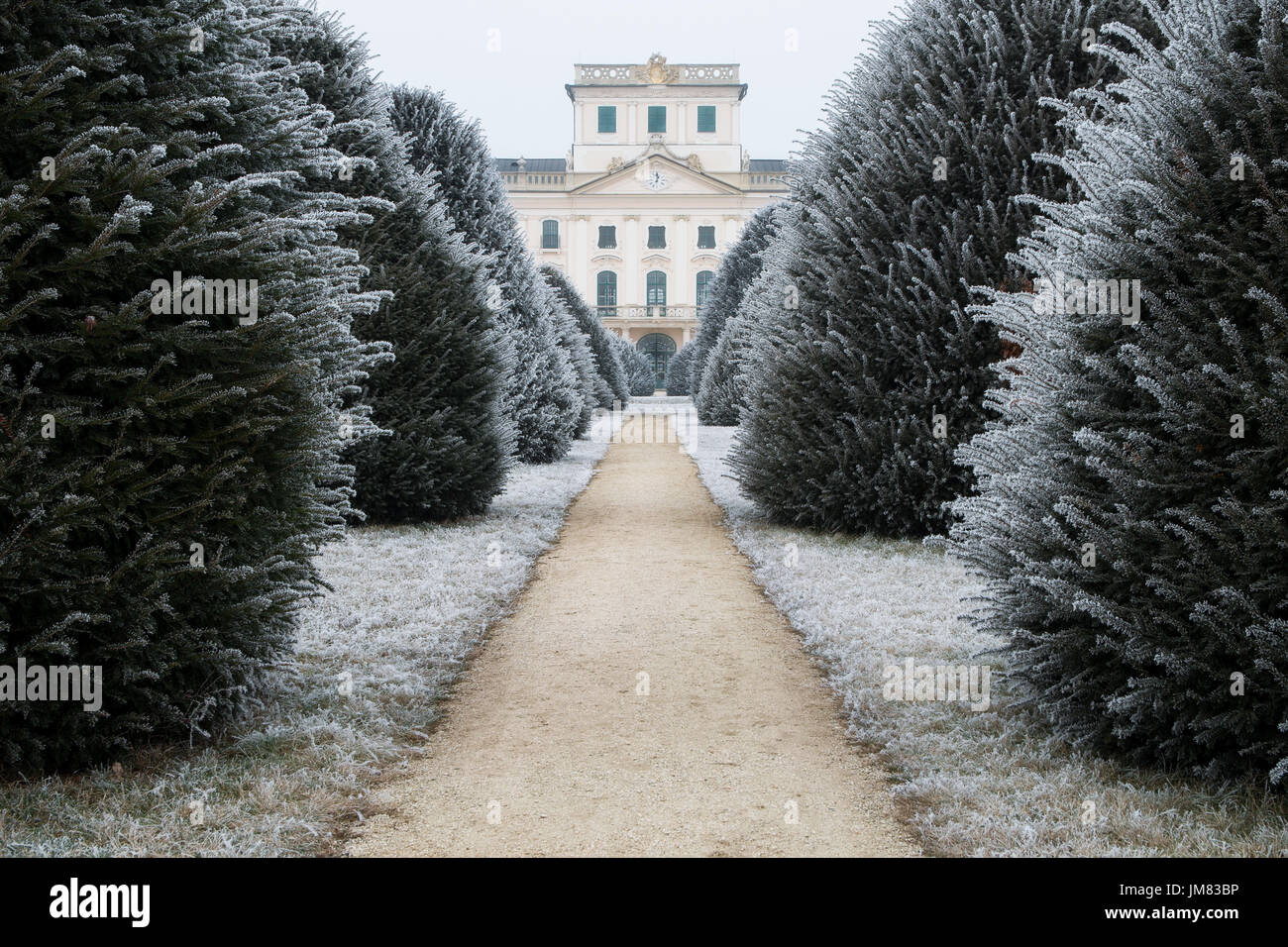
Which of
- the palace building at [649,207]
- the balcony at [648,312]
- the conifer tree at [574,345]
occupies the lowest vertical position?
the conifer tree at [574,345]

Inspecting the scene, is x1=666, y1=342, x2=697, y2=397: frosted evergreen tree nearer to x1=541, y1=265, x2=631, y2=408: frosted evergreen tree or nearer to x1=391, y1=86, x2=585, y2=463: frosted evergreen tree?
x1=541, y1=265, x2=631, y2=408: frosted evergreen tree

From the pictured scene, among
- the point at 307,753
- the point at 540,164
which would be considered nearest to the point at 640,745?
the point at 307,753

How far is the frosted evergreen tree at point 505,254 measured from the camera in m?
14.5

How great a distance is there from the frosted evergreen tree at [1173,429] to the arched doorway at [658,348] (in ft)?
222

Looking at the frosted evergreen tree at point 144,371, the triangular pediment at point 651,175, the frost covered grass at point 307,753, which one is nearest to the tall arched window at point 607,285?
the triangular pediment at point 651,175

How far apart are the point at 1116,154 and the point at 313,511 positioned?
365 centimetres

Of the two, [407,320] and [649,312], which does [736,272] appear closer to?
[407,320]

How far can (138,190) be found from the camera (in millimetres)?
3904

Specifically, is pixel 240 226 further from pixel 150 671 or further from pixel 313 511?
pixel 150 671

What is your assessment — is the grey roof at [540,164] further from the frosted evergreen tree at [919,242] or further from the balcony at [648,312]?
the frosted evergreen tree at [919,242]

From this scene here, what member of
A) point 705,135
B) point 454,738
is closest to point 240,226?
point 454,738

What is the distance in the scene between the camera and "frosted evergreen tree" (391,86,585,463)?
14.5 metres

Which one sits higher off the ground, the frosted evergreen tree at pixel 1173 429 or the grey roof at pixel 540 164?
the grey roof at pixel 540 164

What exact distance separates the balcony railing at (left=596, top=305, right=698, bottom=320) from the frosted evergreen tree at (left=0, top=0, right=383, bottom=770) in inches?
2656
